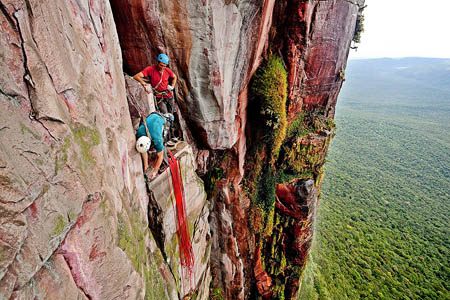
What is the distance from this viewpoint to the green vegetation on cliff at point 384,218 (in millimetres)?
19469

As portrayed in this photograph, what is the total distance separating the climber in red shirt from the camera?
4531 mm

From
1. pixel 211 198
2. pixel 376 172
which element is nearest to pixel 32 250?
pixel 211 198

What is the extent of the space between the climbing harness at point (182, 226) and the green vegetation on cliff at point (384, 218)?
1328 centimetres

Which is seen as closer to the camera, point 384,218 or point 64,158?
point 64,158

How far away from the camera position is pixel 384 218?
98.0ft

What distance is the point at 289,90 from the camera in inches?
390

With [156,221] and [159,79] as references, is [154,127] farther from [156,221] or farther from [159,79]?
[156,221]

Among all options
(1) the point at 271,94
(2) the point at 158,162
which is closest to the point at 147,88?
(2) the point at 158,162

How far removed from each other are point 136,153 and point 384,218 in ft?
121

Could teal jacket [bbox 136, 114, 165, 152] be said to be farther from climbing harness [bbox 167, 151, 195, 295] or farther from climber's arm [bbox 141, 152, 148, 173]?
climbing harness [bbox 167, 151, 195, 295]

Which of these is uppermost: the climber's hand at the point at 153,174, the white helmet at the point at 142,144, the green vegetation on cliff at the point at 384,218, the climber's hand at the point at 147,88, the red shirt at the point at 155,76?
the red shirt at the point at 155,76

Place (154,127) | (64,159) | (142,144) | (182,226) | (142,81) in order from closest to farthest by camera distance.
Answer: (64,159) → (142,144) → (154,127) → (142,81) → (182,226)

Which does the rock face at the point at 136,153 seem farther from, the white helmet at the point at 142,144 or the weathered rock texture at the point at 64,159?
the white helmet at the point at 142,144

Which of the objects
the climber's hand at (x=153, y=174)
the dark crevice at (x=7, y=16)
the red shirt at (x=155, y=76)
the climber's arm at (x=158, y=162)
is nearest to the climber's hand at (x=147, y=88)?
the red shirt at (x=155, y=76)
